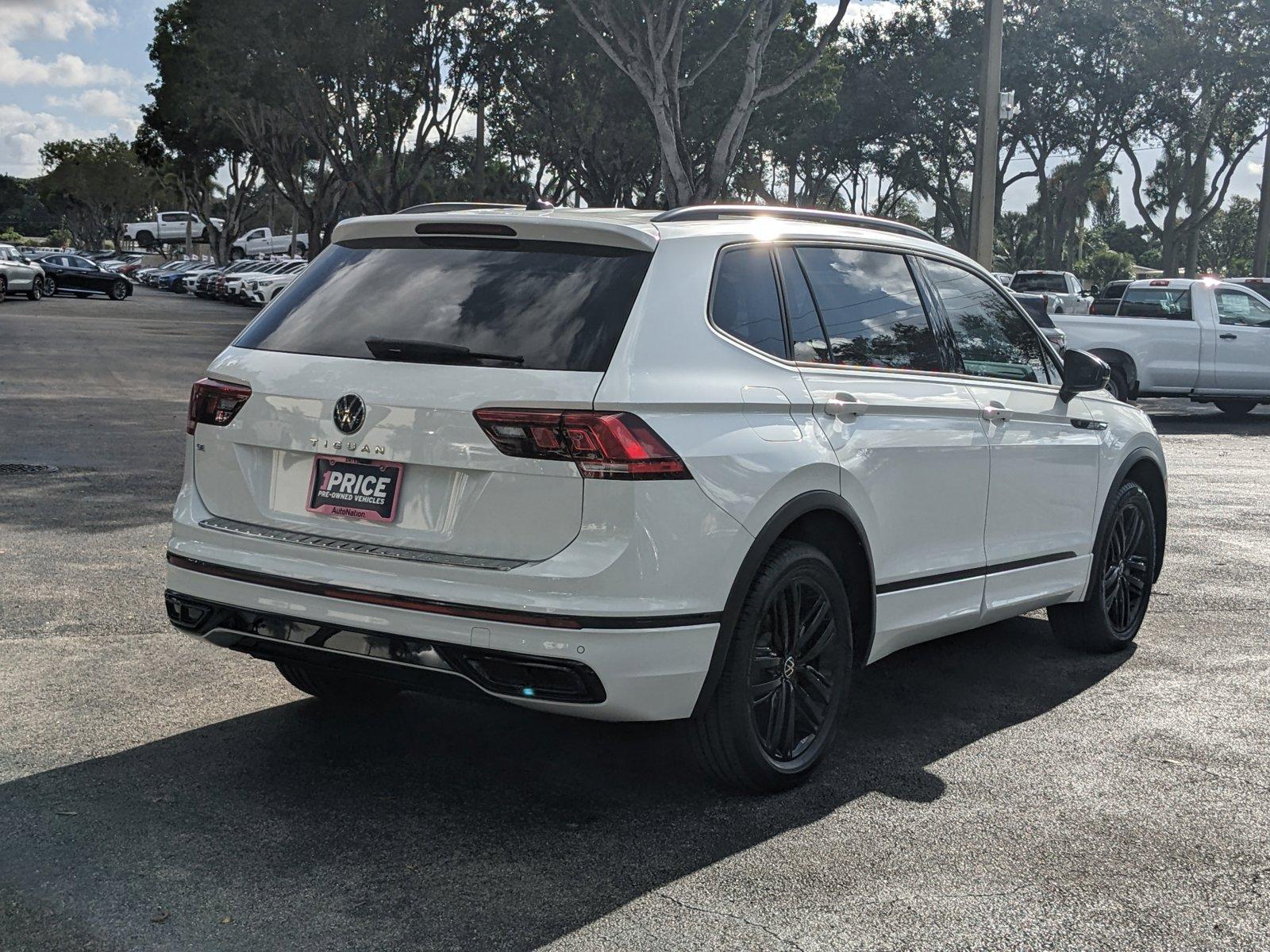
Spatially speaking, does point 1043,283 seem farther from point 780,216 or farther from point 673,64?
point 780,216

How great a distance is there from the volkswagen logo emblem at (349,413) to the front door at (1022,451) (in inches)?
93.4

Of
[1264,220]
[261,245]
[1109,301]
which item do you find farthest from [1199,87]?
[261,245]

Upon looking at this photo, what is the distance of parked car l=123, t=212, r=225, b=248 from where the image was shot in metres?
107

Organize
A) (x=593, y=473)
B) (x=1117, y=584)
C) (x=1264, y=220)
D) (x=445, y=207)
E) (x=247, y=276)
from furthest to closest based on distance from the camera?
(x=247, y=276) < (x=1264, y=220) < (x=1117, y=584) < (x=445, y=207) < (x=593, y=473)

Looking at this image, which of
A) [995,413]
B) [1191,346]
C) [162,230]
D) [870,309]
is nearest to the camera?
[870,309]

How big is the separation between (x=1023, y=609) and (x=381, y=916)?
3.21m

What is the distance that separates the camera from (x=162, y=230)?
107 meters

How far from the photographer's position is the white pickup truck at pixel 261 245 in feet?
297

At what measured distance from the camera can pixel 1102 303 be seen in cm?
2498

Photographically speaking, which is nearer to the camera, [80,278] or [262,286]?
[262,286]

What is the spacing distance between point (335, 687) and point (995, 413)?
261cm

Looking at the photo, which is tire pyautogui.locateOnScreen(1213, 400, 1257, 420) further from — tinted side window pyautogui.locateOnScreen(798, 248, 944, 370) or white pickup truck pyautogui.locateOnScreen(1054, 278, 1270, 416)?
tinted side window pyautogui.locateOnScreen(798, 248, 944, 370)

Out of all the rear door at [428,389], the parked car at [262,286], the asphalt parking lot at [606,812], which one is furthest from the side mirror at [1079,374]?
the parked car at [262,286]

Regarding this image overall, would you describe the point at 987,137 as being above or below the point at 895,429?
above
